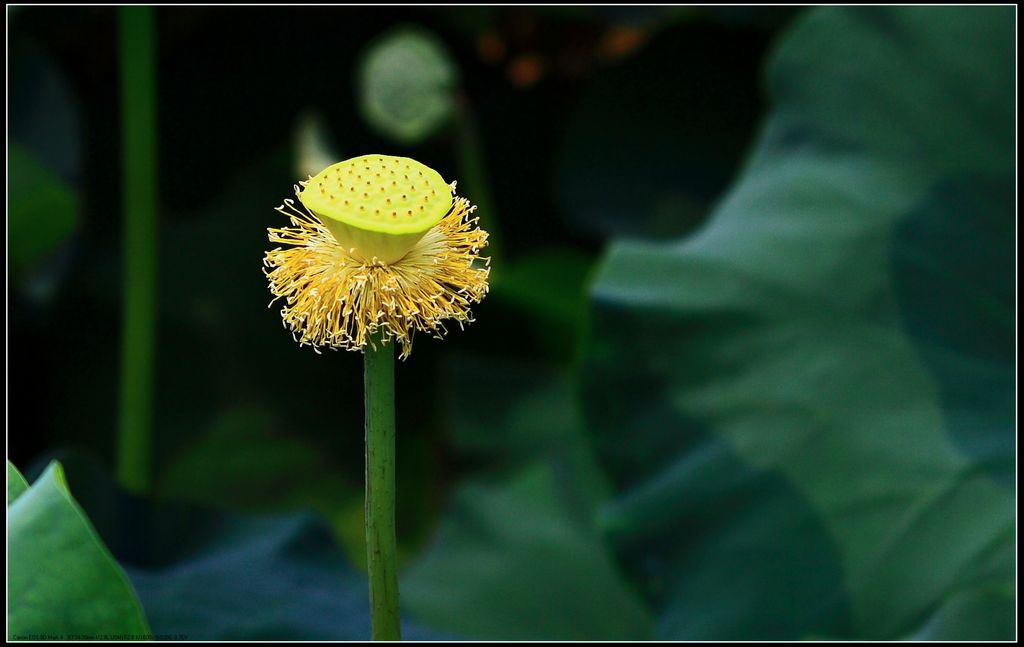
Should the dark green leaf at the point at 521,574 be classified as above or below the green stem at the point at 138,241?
below

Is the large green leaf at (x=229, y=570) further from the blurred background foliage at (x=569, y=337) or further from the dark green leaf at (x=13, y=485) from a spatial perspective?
the dark green leaf at (x=13, y=485)

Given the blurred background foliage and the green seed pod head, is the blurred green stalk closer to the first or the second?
the blurred background foliage

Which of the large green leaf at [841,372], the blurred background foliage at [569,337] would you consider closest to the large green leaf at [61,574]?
the blurred background foliage at [569,337]

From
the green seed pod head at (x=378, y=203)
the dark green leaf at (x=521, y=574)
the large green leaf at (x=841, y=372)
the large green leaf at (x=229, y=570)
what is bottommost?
the dark green leaf at (x=521, y=574)

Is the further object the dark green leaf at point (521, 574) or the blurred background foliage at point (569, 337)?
the dark green leaf at point (521, 574)

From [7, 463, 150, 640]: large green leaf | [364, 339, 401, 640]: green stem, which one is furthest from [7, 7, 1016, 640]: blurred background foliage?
[364, 339, 401, 640]: green stem

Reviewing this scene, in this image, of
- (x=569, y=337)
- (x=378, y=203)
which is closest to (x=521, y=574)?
(x=569, y=337)

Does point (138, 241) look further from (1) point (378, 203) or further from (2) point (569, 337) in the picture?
(1) point (378, 203)
